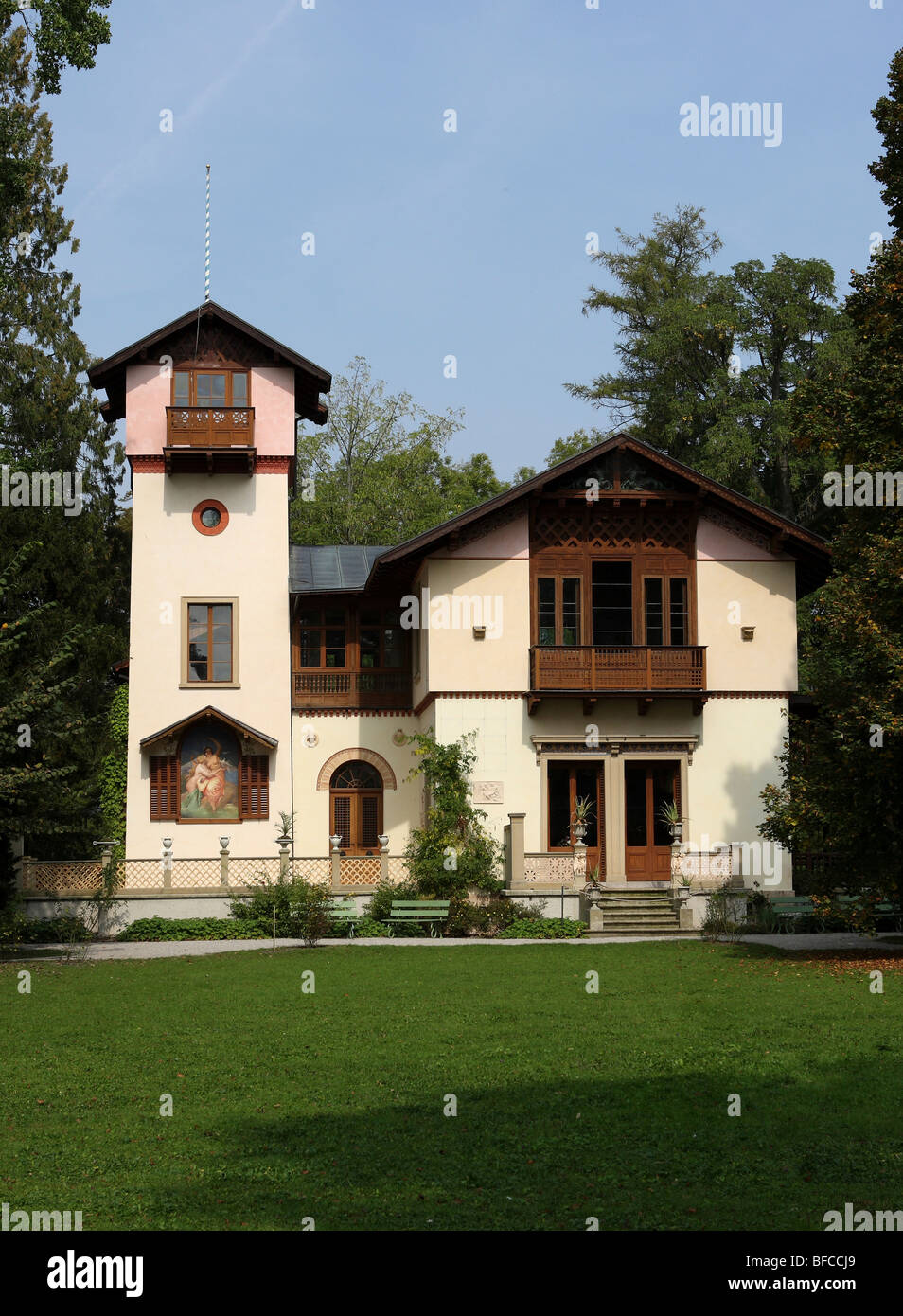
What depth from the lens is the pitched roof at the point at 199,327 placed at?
98.0 ft

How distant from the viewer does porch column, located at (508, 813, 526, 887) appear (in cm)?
2672

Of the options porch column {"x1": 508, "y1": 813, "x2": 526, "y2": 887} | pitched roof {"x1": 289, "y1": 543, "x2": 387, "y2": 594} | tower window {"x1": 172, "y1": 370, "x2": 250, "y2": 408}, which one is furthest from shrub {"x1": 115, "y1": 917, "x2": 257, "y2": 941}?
tower window {"x1": 172, "y1": 370, "x2": 250, "y2": 408}

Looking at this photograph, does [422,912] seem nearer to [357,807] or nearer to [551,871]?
[551,871]

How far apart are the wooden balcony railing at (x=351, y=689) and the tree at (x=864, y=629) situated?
10.8 metres

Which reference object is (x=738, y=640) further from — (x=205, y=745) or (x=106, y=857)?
(x=106, y=857)

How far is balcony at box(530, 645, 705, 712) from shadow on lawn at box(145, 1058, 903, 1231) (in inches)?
690

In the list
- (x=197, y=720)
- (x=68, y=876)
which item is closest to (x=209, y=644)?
(x=197, y=720)

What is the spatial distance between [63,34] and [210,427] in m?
8.91

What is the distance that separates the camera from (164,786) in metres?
29.8

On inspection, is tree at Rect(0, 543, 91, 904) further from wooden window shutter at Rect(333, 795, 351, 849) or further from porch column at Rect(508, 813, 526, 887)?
wooden window shutter at Rect(333, 795, 351, 849)

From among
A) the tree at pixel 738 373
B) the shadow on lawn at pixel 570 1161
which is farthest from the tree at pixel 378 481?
the shadow on lawn at pixel 570 1161

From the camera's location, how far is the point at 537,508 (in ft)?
94.3

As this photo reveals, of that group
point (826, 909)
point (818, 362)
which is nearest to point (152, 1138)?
point (826, 909)
